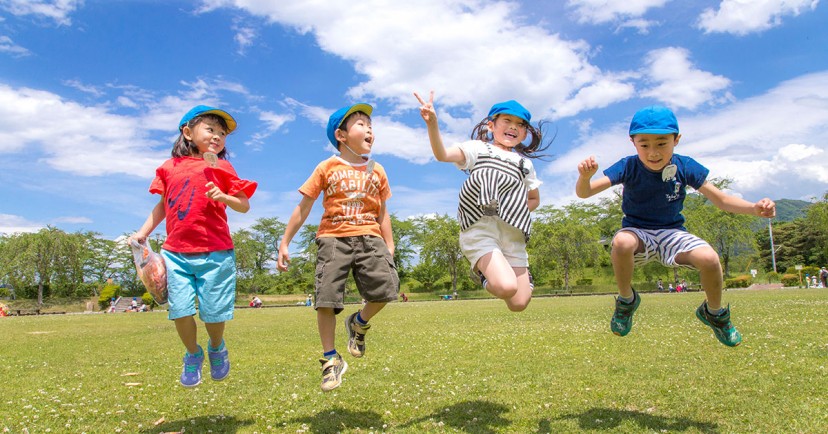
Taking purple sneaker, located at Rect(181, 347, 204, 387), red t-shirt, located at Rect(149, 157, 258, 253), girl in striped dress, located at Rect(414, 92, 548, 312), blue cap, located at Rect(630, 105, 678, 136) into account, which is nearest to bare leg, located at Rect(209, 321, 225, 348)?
purple sneaker, located at Rect(181, 347, 204, 387)

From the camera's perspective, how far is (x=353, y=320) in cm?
580

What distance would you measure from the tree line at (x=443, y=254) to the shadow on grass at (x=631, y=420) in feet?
174

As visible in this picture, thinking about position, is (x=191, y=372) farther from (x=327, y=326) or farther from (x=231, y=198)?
(x=231, y=198)

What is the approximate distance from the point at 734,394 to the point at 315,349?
8.27m

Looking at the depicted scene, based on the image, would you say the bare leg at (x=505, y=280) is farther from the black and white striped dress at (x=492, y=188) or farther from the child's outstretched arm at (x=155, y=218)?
the child's outstretched arm at (x=155, y=218)

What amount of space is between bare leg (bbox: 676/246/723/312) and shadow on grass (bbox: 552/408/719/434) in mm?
1179

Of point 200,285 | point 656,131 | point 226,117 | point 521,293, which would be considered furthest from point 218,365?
point 656,131

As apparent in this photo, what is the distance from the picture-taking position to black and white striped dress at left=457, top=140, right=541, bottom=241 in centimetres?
537

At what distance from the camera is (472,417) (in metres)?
5.48

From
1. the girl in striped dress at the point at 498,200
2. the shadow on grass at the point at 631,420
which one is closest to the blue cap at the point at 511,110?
the girl in striped dress at the point at 498,200

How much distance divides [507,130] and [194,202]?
Result: 125 inches

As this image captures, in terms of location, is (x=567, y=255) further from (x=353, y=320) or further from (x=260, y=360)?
(x=353, y=320)

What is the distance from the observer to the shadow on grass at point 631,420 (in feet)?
16.0

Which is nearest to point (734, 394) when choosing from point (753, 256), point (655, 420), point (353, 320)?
point (655, 420)
